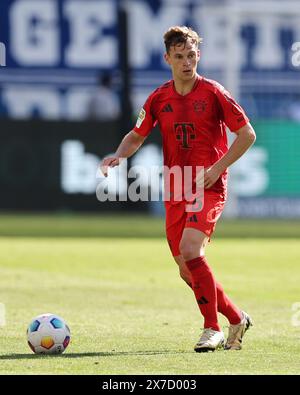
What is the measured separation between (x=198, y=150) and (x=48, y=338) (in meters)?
1.61

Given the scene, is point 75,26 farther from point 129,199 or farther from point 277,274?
point 277,274

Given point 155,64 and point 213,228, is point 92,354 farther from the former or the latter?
point 155,64

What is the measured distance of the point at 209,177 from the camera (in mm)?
8180

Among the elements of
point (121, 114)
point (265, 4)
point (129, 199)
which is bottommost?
point (129, 199)

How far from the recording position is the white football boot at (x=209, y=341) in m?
7.98

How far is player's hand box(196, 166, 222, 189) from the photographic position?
321 inches

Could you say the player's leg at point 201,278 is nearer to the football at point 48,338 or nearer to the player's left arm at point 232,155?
the player's left arm at point 232,155

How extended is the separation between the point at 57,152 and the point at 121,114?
1629 millimetres

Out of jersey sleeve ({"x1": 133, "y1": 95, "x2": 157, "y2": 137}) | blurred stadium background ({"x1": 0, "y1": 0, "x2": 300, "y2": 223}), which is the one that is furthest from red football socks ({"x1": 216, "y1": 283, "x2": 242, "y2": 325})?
blurred stadium background ({"x1": 0, "y1": 0, "x2": 300, "y2": 223})

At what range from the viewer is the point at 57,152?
24.1 metres

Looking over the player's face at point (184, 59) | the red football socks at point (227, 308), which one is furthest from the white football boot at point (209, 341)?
the player's face at point (184, 59)

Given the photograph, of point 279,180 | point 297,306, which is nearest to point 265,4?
point 279,180

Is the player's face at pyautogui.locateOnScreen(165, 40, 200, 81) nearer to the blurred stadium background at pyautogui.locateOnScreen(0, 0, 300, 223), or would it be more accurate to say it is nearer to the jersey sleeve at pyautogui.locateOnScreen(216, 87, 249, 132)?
the jersey sleeve at pyautogui.locateOnScreen(216, 87, 249, 132)

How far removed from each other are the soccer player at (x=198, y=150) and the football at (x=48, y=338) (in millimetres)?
865
